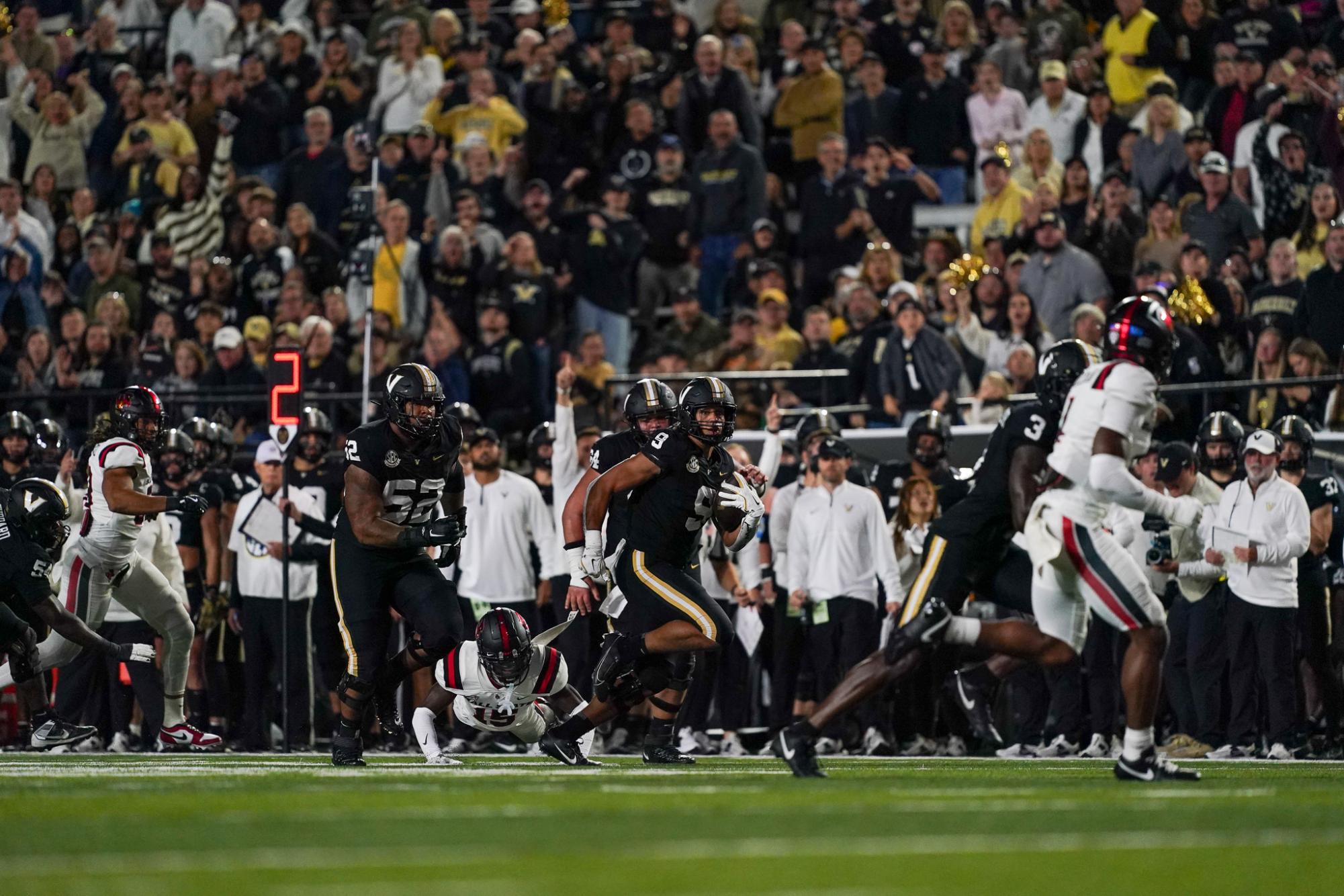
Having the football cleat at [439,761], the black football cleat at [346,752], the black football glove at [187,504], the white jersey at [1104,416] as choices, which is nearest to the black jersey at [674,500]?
the football cleat at [439,761]

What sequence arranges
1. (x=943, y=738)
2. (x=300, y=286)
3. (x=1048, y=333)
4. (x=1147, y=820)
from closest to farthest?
1. (x=1147, y=820)
2. (x=943, y=738)
3. (x=1048, y=333)
4. (x=300, y=286)

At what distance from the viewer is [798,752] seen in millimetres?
8031

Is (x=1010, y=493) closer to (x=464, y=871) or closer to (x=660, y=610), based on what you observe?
(x=660, y=610)

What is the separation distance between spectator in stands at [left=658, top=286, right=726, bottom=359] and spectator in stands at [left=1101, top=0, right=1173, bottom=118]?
12.7 ft

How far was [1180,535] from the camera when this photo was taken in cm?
1252

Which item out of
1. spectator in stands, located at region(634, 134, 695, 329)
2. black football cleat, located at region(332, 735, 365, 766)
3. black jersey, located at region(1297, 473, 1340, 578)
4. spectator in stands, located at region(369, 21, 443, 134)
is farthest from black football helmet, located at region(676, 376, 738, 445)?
spectator in stands, located at region(369, 21, 443, 134)

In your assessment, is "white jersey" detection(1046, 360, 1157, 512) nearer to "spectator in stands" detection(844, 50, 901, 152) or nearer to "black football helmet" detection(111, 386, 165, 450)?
"black football helmet" detection(111, 386, 165, 450)

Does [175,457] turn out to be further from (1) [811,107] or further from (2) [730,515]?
(1) [811,107]

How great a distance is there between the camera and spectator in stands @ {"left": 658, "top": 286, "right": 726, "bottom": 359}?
16172 mm

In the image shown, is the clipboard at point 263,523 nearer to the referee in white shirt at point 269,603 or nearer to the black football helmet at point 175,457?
the referee in white shirt at point 269,603

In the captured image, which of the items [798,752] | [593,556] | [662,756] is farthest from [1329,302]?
[798,752]

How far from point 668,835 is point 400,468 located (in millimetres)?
4603

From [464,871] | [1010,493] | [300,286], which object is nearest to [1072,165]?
[300,286]

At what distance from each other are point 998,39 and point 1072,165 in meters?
2.56
